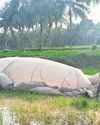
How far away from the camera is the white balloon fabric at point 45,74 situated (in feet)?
43.4

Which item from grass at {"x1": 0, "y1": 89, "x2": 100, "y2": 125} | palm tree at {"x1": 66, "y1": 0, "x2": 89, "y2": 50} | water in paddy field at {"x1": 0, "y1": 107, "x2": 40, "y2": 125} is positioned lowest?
grass at {"x1": 0, "y1": 89, "x2": 100, "y2": 125}

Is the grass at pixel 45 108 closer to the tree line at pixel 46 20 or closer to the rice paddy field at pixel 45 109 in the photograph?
the rice paddy field at pixel 45 109

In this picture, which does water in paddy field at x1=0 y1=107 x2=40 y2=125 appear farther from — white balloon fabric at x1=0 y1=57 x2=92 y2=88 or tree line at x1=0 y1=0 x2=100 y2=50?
tree line at x1=0 y1=0 x2=100 y2=50

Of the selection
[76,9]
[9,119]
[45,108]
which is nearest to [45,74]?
[45,108]

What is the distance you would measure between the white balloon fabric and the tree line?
2182cm

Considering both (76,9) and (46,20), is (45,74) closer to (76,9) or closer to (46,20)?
(76,9)

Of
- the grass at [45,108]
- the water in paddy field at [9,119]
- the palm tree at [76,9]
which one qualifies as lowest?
the grass at [45,108]

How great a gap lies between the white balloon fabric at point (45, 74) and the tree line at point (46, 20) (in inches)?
859

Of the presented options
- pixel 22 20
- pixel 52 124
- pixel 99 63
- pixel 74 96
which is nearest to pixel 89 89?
pixel 74 96

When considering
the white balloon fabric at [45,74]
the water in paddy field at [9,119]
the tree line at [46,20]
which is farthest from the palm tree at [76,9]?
the water in paddy field at [9,119]

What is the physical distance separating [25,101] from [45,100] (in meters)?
0.63

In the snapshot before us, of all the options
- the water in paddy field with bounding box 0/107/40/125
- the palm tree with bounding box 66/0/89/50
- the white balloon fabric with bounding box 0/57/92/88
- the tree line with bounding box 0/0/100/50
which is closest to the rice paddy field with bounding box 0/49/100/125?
the water in paddy field with bounding box 0/107/40/125

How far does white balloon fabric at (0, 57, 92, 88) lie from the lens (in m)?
13.2

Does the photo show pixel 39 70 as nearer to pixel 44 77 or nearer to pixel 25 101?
pixel 44 77
